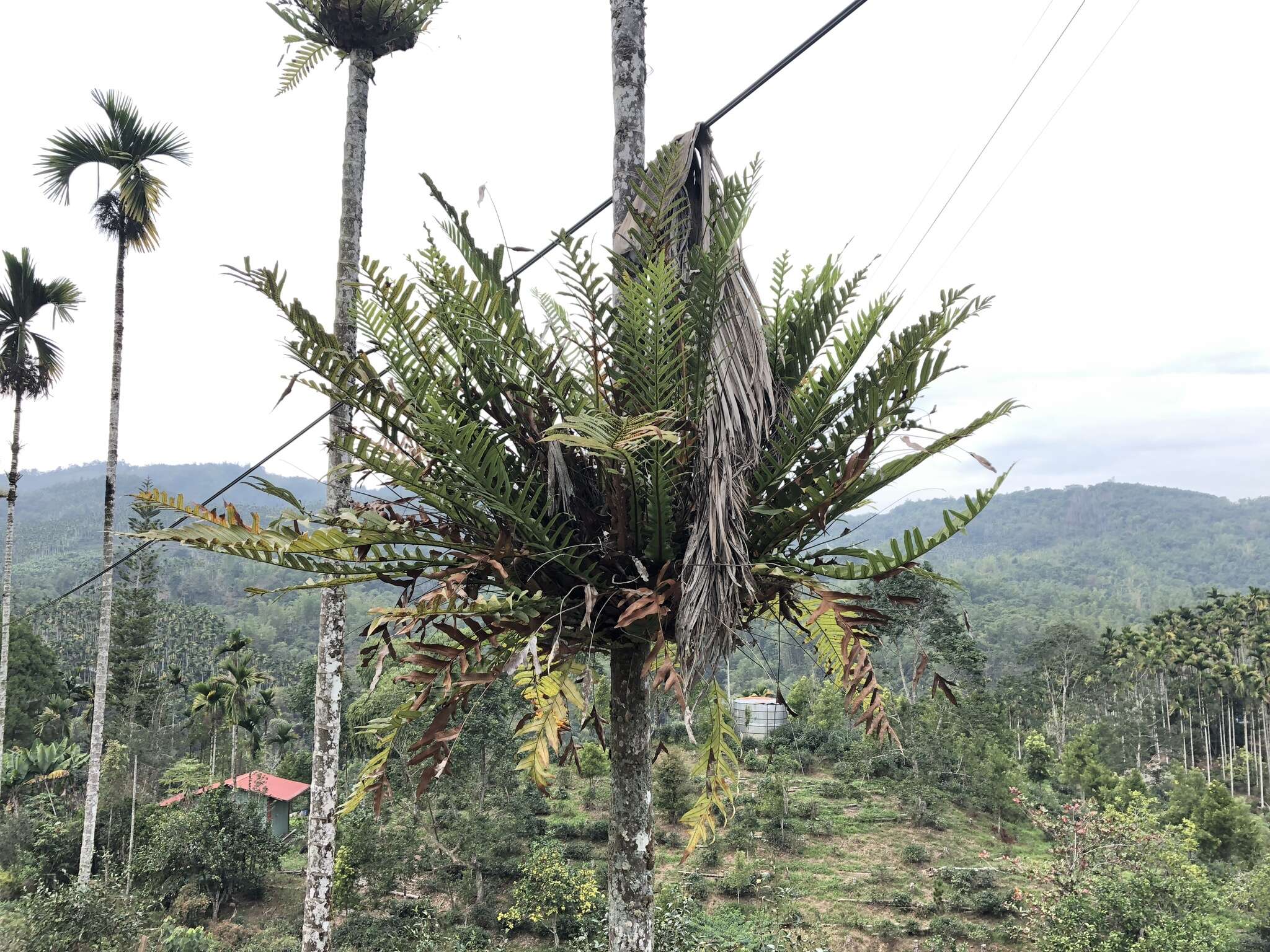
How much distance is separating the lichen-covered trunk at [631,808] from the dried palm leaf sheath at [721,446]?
11.0 inches

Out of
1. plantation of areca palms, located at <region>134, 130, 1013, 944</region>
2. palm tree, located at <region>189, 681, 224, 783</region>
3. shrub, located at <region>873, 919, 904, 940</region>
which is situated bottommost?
shrub, located at <region>873, 919, 904, 940</region>

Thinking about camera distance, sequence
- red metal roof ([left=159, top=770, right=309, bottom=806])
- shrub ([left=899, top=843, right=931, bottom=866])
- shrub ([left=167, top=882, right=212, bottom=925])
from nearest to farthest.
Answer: shrub ([left=167, top=882, right=212, bottom=925]) < shrub ([left=899, top=843, right=931, bottom=866]) < red metal roof ([left=159, top=770, right=309, bottom=806])

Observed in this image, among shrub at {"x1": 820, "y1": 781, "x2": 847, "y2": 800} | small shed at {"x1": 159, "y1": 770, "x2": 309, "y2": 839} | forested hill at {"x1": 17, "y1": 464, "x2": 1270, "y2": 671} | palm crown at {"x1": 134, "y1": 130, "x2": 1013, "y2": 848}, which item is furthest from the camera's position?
forested hill at {"x1": 17, "y1": 464, "x2": 1270, "y2": 671}

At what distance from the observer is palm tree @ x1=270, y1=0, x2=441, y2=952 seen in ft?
14.5

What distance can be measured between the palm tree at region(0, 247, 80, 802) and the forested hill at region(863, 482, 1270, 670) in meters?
45.5

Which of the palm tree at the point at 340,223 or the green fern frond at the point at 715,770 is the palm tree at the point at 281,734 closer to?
the palm tree at the point at 340,223

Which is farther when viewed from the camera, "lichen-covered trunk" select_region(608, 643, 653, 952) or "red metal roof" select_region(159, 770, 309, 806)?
"red metal roof" select_region(159, 770, 309, 806)

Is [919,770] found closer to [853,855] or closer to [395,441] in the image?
[853,855]

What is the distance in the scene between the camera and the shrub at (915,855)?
16.9m

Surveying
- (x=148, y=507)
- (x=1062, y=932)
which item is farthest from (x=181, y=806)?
(x=148, y=507)

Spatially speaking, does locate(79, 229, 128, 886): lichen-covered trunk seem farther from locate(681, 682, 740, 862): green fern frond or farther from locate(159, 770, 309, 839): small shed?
locate(681, 682, 740, 862): green fern frond

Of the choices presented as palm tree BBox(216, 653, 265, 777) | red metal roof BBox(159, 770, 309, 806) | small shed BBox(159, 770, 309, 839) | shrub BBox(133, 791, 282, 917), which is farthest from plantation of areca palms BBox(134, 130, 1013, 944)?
small shed BBox(159, 770, 309, 839)

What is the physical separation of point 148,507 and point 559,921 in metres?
14.3

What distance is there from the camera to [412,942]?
1183 centimetres
